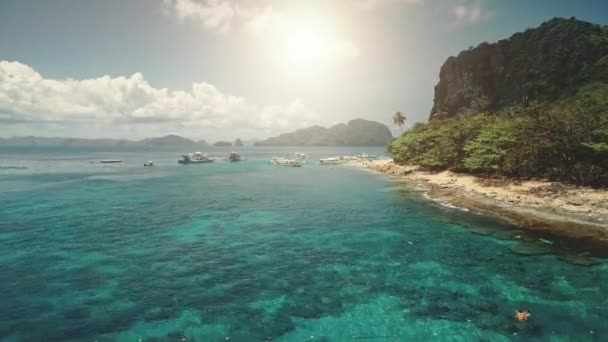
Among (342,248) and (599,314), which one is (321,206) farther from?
(599,314)

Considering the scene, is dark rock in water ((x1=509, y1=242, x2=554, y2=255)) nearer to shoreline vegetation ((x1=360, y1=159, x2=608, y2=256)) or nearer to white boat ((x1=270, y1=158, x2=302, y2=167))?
shoreline vegetation ((x1=360, y1=159, x2=608, y2=256))

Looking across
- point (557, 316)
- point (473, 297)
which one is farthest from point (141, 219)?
point (557, 316)

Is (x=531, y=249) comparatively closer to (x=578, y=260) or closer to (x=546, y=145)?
(x=578, y=260)

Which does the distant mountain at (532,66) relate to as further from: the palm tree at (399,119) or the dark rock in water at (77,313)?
the dark rock in water at (77,313)

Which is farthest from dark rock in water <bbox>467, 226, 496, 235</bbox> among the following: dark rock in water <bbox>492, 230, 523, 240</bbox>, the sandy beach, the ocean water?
the sandy beach

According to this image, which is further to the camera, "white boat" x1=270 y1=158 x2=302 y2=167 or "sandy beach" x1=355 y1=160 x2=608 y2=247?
"white boat" x1=270 y1=158 x2=302 y2=167

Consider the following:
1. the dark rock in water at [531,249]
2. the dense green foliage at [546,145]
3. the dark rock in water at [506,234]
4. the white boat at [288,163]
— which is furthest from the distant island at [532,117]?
the white boat at [288,163]
